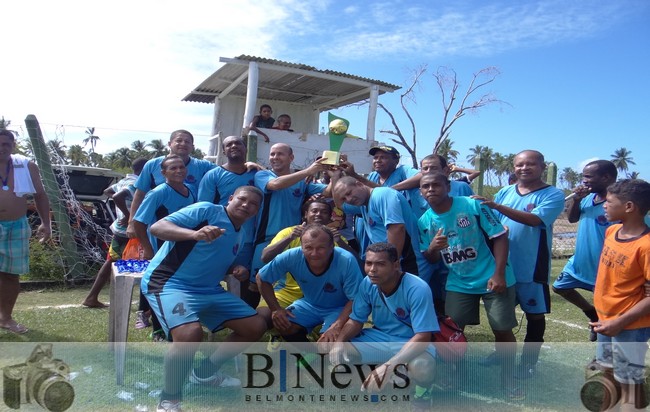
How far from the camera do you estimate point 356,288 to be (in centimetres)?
388

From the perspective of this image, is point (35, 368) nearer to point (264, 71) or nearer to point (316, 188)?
point (316, 188)

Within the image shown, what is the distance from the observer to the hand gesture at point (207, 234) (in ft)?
10.5

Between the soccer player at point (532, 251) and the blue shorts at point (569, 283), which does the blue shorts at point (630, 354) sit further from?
the blue shorts at point (569, 283)

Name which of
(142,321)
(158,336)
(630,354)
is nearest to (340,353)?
(630,354)

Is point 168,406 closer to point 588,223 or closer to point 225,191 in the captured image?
point 225,191

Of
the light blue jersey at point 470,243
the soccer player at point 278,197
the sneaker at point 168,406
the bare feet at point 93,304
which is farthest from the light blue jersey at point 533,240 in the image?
the bare feet at point 93,304

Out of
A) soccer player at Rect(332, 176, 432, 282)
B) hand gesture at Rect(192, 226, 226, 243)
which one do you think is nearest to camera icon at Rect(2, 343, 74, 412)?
hand gesture at Rect(192, 226, 226, 243)

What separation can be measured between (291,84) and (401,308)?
9.38 meters

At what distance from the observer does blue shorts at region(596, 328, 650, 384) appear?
9.59 feet

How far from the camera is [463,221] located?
12.7ft

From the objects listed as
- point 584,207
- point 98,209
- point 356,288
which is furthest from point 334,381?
point 98,209

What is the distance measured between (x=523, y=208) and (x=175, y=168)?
2.92 meters

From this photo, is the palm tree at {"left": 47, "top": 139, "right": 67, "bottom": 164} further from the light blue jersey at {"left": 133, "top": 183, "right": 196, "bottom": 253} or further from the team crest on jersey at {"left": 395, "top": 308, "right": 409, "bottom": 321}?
the team crest on jersey at {"left": 395, "top": 308, "right": 409, "bottom": 321}

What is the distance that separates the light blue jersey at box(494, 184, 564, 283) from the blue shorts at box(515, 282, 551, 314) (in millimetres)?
47
